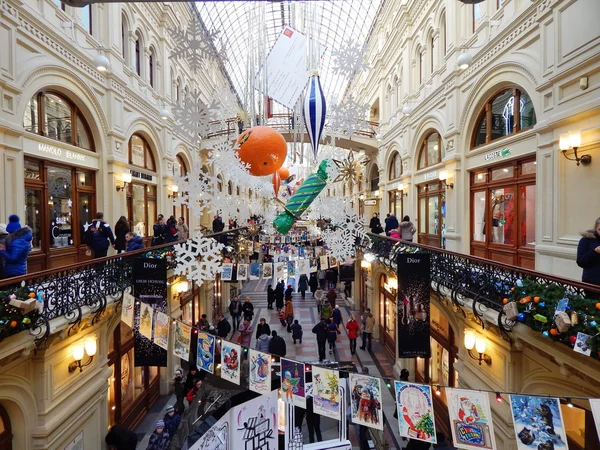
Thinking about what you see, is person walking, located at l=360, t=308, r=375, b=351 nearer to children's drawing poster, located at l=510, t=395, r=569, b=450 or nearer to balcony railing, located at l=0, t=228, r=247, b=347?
balcony railing, located at l=0, t=228, r=247, b=347

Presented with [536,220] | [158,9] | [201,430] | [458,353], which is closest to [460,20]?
[536,220]

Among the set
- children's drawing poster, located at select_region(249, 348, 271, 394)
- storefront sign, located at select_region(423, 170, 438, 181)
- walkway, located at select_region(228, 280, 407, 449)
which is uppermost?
storefront sign, located at select_region(423, 170, 438, 181)

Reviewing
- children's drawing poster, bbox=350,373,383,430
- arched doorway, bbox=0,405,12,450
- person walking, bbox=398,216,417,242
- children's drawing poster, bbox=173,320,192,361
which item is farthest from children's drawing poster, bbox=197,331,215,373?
→ person walking, bbox=398,216,417,242

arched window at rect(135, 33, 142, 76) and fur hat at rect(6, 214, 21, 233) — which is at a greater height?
arched window at rect(135, 33, 142, 76)

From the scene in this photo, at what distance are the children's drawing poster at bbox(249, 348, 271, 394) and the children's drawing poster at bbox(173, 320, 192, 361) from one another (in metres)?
1.16

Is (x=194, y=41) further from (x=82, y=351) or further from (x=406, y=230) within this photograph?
(x=406, y=230)

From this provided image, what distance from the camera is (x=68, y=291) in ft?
19.2

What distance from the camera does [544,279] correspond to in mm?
4941

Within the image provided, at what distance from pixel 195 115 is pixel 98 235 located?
4955 mm

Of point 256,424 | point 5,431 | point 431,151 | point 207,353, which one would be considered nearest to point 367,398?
point 256,424

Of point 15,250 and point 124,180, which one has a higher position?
point 124,180

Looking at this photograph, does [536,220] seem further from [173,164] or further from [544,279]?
[173,164]

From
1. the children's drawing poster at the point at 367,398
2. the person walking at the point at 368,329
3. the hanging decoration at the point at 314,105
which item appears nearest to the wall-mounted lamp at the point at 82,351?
the children's drawing poster at the point at 367,398

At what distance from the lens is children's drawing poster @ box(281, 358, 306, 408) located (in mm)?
4871
